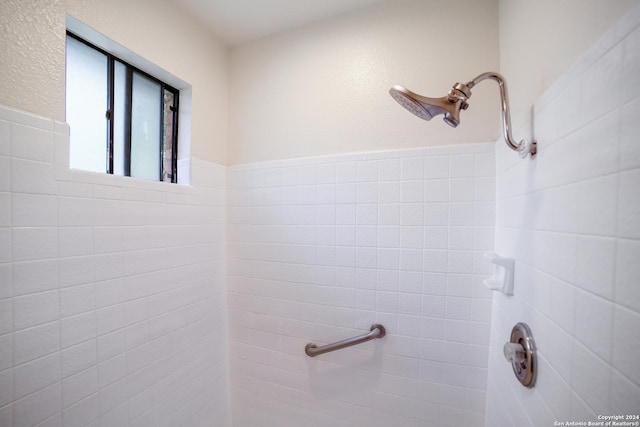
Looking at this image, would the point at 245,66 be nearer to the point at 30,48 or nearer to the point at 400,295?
the point at 30,48

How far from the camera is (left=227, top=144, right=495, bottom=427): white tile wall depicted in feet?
3.25

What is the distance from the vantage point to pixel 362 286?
1.12 metres

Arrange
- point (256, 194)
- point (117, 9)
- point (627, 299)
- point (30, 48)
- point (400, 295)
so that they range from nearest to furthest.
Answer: point (627, 299) → point (30, 48) → point (117, 9) → point (400, 295) → point (256, 194)

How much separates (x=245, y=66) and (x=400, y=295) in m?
1.57

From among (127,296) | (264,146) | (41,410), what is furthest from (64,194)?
(264,146)

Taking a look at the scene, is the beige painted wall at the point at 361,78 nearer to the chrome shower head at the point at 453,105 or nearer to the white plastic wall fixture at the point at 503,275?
the chrome shower head at the point at 453,105

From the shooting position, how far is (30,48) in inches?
27.2

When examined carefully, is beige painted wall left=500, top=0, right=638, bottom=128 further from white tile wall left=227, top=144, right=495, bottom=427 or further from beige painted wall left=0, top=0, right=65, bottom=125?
beige painted wall left=0, top=0, right=65, bottom=125

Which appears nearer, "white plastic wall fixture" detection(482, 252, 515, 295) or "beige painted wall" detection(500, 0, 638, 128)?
"beige painted wall" detection(500, 0, 638, 128)

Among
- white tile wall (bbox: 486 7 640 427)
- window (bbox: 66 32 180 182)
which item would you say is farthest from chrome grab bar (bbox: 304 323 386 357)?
window (bbox: 66 32 180 182)

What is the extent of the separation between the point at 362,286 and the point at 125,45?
4.88 feet

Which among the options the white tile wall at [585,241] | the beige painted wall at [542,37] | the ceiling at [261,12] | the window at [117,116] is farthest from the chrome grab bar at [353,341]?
the ceiling at [261,12]

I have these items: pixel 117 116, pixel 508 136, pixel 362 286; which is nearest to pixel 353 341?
pixel 362 286

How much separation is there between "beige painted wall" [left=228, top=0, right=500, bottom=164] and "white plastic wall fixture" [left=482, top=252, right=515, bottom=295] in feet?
1.74
